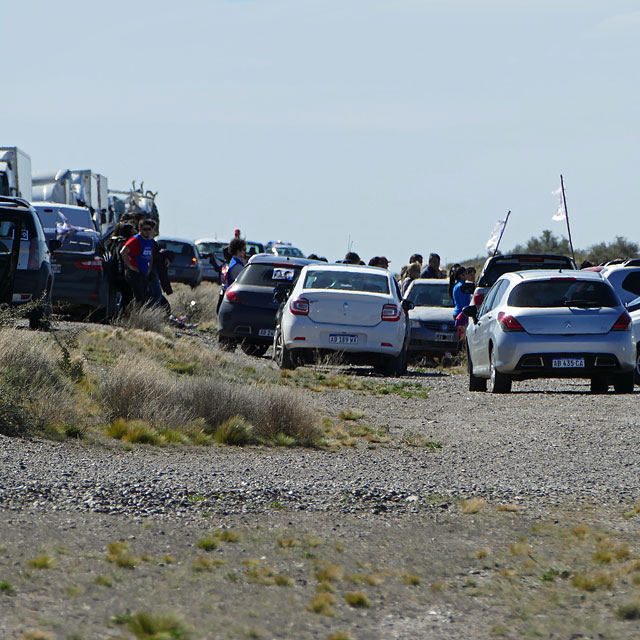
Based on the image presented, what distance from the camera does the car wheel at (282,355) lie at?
1698 centimetres

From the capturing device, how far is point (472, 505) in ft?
23.4

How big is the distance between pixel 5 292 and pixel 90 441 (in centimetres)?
789

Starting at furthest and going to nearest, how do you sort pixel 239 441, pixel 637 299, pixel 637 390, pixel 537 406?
pixel 637 299 < pixel 637 390 < pixel 537 406 < pixel 239 441

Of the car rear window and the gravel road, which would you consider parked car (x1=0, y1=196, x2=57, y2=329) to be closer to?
the car rear window

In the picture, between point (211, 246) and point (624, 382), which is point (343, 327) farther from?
point (211, 246)

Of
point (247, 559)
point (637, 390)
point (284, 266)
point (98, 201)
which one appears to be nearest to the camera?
point (247, 559)

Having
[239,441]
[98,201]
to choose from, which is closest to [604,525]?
[239,441]

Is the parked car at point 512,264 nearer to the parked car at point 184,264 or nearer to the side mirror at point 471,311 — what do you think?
the side mirror at point 471,311

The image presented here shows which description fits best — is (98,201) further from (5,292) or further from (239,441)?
(239,441)

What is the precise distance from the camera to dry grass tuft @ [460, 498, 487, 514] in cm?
706

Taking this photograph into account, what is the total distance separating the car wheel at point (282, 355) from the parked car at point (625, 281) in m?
4.72

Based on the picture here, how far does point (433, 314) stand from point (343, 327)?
15.6 ft

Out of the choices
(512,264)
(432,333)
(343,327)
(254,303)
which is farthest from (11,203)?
(432,333)

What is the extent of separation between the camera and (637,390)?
1541 centimetres
